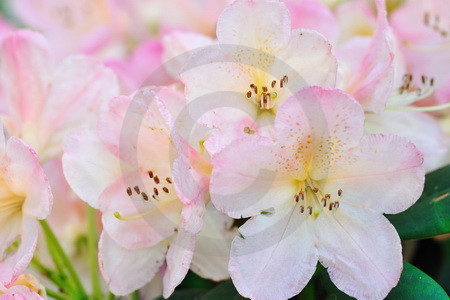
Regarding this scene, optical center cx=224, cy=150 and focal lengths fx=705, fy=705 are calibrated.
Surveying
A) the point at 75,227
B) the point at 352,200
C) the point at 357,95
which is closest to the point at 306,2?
the point at 357,95

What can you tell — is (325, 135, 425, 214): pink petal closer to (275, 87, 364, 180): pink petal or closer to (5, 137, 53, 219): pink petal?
(275, 87, 364, 180): pink petal

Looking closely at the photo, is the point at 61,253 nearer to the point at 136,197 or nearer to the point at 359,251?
the point at 136,197

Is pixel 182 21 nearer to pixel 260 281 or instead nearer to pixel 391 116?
pixel 391 116

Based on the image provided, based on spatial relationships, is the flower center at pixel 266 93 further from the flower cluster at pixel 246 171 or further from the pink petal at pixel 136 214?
the pink petal at pixel 136 214

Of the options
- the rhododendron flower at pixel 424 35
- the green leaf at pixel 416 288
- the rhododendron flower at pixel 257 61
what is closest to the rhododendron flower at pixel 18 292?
the rhododendron flower at pixel 257 61

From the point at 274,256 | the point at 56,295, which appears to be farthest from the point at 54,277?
the point at 274,256

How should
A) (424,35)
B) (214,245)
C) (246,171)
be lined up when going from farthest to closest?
(424,35)
(214,245)
(246,171)
